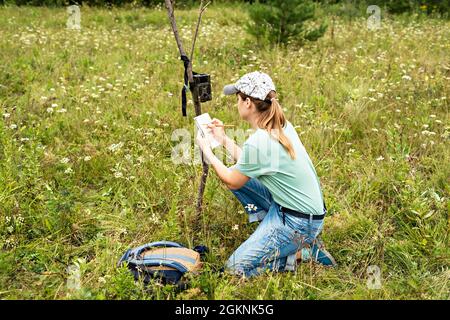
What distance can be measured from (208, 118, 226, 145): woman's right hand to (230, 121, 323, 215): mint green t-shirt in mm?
355

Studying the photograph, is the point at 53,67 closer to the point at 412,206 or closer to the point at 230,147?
the point at 230,147

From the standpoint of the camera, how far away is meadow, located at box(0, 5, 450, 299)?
294cm

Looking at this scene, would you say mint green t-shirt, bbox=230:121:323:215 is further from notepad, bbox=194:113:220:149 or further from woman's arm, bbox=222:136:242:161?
woman's arm, bbox=222:136:242:161

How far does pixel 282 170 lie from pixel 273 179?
3.2 inches

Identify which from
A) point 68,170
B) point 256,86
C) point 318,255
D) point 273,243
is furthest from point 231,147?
point 68,170

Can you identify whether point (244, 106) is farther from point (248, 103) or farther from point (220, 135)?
point (220, 135)

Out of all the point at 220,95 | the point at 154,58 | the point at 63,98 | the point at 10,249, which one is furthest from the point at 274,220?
the point at 154,58

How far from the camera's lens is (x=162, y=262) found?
280 centimetres

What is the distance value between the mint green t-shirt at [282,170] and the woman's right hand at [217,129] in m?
0.35

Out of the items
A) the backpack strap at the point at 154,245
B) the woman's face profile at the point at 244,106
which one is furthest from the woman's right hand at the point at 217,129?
the backpack strap at the point at 154,245

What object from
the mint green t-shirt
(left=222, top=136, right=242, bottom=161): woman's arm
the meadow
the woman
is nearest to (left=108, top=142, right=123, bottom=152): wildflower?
the meadow

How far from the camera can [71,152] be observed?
4.23m

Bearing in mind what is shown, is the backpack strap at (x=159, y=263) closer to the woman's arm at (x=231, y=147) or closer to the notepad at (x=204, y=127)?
the notepad at (x=204, y=127)

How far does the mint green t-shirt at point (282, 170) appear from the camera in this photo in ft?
9.09
